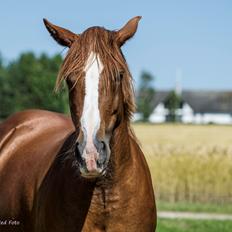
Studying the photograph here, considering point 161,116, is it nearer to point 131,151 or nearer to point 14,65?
point 14,65

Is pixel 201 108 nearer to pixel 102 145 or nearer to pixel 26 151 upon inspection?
pixel 26 151

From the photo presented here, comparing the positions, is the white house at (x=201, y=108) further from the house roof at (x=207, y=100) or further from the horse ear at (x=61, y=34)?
the horse ear at (x=61, y=34)

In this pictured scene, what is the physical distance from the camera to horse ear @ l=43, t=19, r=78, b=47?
391 cm

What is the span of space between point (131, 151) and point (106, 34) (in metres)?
0.82

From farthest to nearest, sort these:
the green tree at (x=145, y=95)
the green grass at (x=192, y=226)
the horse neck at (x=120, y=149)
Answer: the green tree at (x=145, y=95) < the green grass at (x=192, y=226) < the horse neck at (x=120, y=149)

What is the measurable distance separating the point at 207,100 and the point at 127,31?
93.0 meters

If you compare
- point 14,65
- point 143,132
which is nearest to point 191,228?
point 143,132

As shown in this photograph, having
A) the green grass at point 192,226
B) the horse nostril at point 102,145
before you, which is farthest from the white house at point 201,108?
the horse nostril at point 102,145

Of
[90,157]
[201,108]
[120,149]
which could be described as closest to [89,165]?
[90,157]

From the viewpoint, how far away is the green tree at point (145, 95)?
84.2 m

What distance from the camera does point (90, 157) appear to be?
3312 mm

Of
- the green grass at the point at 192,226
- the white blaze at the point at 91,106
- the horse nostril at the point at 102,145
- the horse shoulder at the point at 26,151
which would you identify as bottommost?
the green grass at the point at 192,226

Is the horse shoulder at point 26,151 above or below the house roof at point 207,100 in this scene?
below

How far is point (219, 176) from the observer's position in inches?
627
